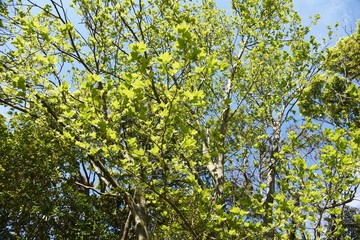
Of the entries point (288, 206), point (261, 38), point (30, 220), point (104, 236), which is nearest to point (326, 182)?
point (288, 206)

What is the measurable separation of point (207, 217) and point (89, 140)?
7.06ft

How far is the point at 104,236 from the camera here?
11789 mm

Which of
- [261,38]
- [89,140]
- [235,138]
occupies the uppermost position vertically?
[261,38]

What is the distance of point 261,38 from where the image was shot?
30.2 ft

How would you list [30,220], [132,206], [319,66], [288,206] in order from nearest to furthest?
[288,206] → [132,206] → [319,66] → [30,220]

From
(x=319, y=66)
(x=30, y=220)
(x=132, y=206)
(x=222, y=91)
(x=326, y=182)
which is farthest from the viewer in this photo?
(x=30, y=220)

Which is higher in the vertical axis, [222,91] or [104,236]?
[222,91]

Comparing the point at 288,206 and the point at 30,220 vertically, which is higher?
the point at 30,220

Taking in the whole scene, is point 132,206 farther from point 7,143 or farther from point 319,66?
point 319,66

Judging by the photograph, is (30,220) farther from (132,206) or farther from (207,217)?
(207,217)

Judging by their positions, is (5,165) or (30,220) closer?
(5,165)

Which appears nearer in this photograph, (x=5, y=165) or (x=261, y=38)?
(x=261, y=38)

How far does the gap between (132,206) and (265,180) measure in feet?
13.4

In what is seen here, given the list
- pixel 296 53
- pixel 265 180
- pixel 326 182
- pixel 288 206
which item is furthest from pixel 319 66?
pixel 288 206
